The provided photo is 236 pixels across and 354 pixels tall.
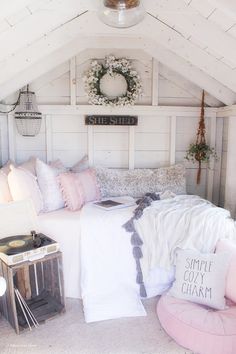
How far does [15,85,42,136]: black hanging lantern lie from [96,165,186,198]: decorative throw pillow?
0.78m

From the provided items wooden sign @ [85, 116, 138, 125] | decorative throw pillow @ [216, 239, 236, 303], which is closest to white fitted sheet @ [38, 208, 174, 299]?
decorative throw pillow @ [216, 239, 236, 303]

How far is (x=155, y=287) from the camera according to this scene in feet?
8.20

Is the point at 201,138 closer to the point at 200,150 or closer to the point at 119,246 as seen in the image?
the point at 200,150

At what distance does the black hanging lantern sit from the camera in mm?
3086

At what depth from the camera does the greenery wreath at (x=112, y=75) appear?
121 inches

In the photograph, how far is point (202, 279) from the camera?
2.15 meters

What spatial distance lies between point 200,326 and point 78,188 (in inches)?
58.4

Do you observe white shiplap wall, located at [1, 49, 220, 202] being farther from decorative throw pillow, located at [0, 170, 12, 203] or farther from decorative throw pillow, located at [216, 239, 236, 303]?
decorative throw pillow, located at [216, 239, 236, 303]

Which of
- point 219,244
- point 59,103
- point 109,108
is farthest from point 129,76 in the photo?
point 219,244

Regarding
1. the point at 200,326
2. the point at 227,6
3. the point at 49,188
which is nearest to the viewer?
the point at 227,6

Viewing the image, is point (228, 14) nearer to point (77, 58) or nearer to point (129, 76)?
point (129, 76)

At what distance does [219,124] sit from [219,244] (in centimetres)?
156

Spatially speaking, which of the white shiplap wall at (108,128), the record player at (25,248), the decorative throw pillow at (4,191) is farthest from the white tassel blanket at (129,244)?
the white shiplap wall at (108,128)

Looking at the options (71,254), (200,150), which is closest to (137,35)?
(200,150)
